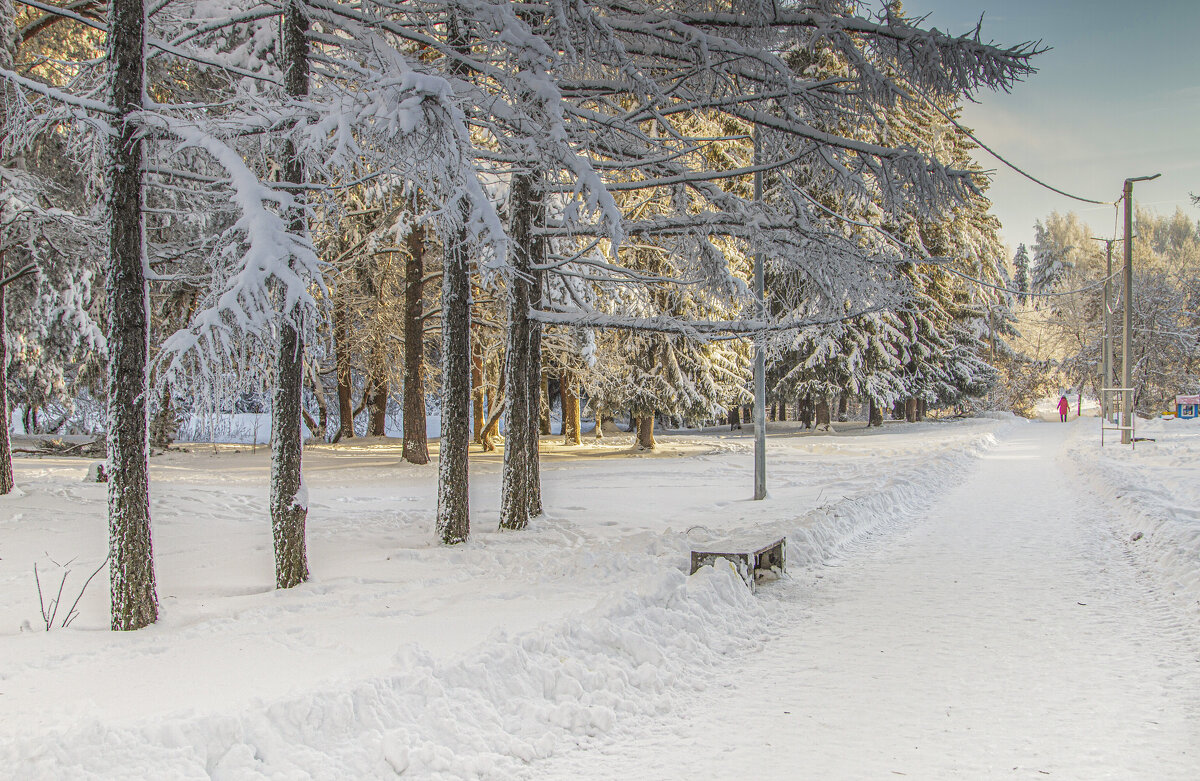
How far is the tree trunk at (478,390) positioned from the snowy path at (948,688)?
14860 mm

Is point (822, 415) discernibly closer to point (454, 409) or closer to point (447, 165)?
point (454, 409)

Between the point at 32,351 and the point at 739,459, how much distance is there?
1943 cm

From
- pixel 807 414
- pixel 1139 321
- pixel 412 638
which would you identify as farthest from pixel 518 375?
pixel 1139 321

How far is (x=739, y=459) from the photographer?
21547 millimetres

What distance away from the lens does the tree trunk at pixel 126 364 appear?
5.68 m

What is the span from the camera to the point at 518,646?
4.82 m

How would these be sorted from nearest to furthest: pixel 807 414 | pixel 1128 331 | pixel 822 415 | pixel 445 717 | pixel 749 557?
pixel 445 717, pixel 749 557, pixel 1128 331, pixel 822 415, pixel 807 414

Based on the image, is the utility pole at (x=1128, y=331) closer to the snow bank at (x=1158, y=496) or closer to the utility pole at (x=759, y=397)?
the snow bank at (x=1158, y=496)

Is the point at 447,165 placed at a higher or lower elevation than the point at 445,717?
higher

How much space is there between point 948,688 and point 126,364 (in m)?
6.11

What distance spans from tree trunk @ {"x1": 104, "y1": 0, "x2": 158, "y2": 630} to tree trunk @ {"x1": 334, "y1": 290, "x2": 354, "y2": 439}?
530 inches

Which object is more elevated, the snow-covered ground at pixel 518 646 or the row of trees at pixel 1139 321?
the row of trees at pixel 1139 321

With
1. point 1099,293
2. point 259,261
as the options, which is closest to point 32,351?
point 259,261

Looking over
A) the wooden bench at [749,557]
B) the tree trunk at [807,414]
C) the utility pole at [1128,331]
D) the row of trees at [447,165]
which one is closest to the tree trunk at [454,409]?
the row of trees at [447,165]
